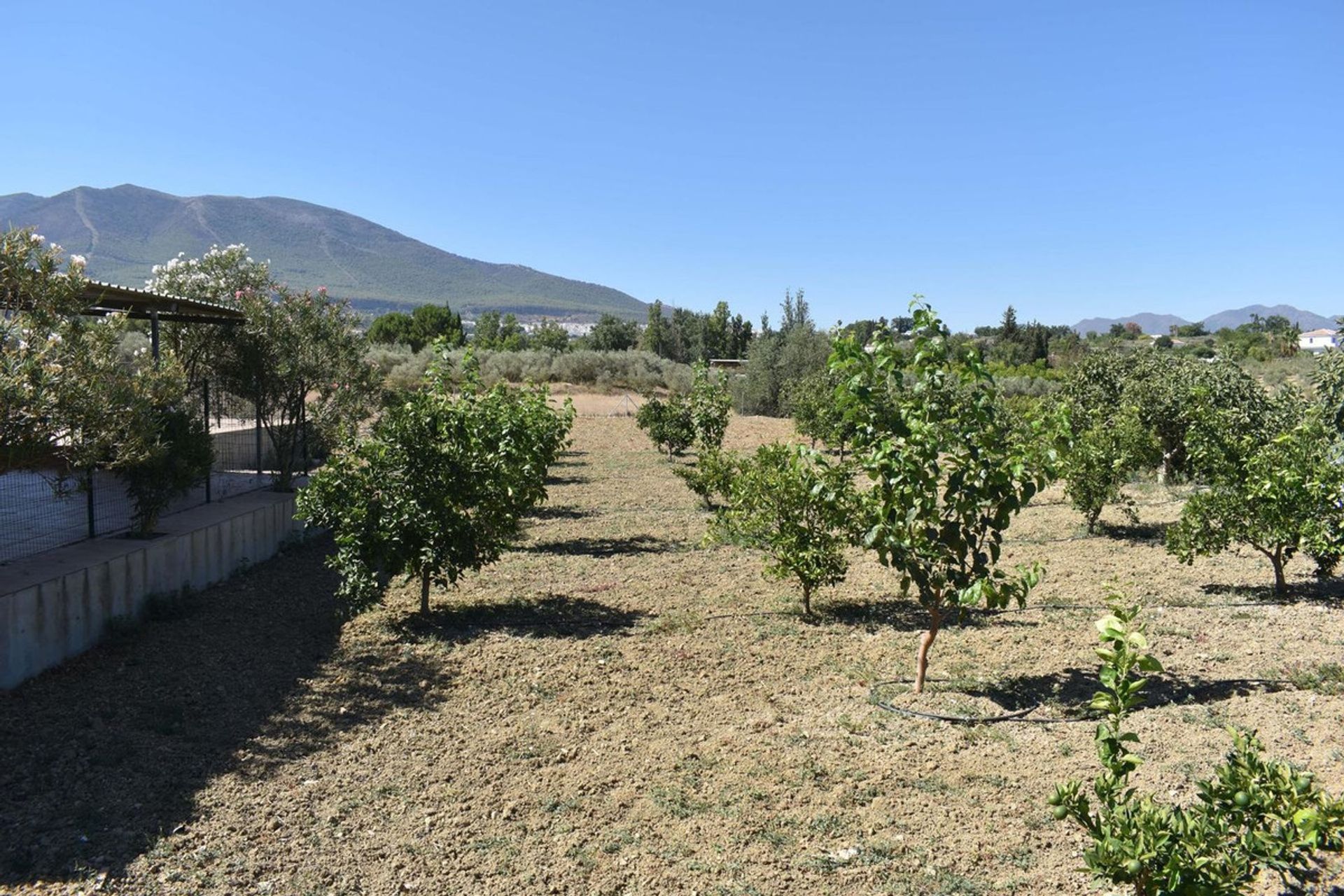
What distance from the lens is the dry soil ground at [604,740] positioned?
441 centimetres

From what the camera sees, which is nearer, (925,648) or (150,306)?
(925,648)

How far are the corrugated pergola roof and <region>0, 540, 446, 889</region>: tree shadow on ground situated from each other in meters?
3.41

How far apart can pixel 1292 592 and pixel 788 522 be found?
5.13 m

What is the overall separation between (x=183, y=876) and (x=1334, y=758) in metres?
6.17

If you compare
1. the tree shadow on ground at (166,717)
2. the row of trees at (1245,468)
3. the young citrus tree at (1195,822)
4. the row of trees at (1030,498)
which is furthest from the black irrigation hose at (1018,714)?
the tree shadow on ground at (166,717)

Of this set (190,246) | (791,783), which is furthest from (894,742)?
(190,246)

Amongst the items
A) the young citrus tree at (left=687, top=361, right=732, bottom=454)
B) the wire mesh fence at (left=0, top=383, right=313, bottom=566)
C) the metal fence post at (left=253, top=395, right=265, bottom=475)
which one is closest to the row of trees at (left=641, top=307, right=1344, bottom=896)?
the wire mesh fence at (left=0, top=383, right=313, bottom=566)

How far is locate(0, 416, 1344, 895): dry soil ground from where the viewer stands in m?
4.41

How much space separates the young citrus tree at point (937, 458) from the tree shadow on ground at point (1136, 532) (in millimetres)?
6999

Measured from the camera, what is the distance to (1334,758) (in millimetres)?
4977

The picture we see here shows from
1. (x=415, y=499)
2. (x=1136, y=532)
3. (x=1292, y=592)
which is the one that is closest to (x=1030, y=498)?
(x=1292, y=592)

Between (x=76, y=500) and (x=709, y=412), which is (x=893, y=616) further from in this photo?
(x=709, y=412)

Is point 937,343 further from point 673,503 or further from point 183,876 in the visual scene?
point 673,503

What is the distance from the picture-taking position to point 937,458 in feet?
19.6
